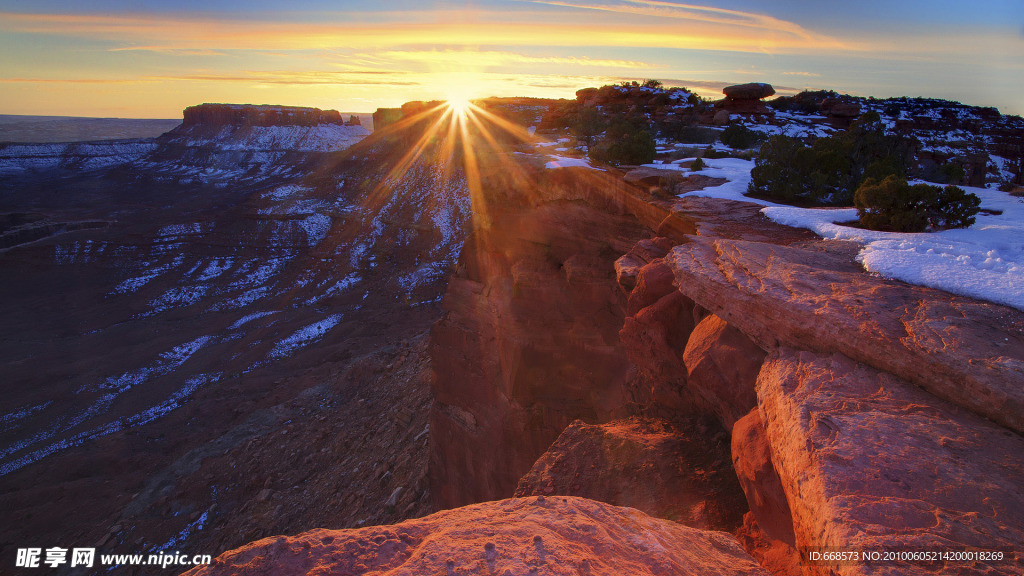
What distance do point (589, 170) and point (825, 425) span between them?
7791mm

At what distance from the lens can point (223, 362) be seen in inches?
898

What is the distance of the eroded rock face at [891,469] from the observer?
2176mm

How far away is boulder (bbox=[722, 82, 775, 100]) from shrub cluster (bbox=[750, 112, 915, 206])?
22.0 m

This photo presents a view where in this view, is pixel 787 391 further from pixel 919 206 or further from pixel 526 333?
pixel 526 333

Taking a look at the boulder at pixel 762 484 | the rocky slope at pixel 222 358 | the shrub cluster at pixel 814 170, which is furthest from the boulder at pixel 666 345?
the rocky slope at pixel 222 358

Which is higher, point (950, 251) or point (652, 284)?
point (950, 251)

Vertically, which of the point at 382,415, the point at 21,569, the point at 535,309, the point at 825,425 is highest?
the point at 825,425

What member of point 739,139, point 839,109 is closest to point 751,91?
point 839,109

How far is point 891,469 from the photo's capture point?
2.50 metres

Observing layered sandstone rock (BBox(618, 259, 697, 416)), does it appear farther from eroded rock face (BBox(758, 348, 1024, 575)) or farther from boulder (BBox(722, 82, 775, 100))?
boulder (BBox(722, 82, 775, 100))

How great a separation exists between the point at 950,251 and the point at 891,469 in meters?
3.76

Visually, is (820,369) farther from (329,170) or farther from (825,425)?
(329,170)

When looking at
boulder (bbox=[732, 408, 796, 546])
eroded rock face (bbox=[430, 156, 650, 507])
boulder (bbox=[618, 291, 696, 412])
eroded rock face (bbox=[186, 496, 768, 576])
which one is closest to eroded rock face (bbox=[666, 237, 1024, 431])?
boulder (bbox=[732, 408, 796, 546])

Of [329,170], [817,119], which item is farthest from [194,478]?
[329,170]
